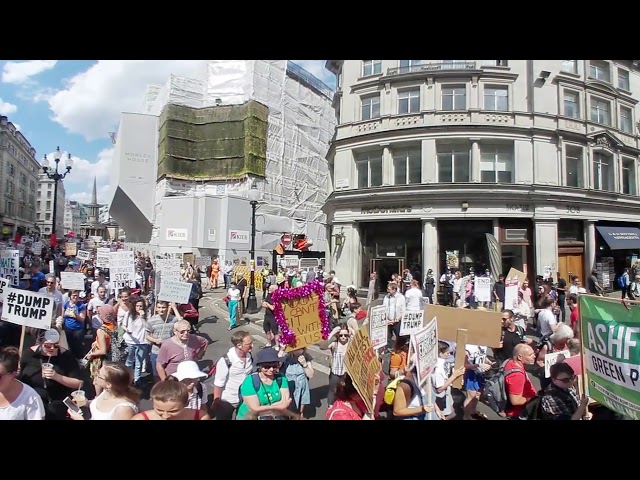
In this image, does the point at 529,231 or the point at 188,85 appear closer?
the point at 529,231

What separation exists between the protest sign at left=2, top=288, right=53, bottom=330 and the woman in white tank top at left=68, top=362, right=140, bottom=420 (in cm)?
226

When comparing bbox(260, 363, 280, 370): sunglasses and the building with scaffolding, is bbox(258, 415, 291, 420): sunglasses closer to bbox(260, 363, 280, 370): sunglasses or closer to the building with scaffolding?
bbox(260, 363, 280, 370): sunglasses

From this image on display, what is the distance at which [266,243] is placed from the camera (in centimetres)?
3028

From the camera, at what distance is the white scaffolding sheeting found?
29.5 meters

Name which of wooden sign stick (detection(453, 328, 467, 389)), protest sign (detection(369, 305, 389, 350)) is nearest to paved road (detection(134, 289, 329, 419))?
protest sign (detection(369, 305, 389, 350))

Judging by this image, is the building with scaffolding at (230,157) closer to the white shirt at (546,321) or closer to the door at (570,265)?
the door at (570,265)

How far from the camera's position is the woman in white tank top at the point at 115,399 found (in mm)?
2955

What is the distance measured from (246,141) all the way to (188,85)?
7.90 m

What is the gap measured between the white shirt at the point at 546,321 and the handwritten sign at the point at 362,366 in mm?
4756

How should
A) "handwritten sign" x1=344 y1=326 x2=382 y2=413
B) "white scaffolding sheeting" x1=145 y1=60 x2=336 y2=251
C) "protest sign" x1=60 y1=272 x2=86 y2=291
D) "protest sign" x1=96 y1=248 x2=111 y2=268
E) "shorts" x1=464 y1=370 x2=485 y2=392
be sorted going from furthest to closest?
"white scaffolding sheeting" x1=145 y1=60 x2=336 y2=251 → "protest sign" x1=96 y1=248 x2=111 y2=268 → "protest sign" x1=60 y1=272 x2=86 y2=291 → "shorts" x1=464 y1=370 x2=485 y2=392 → "handwritten sign" x1=344 y1=326 x2=382 y2=413

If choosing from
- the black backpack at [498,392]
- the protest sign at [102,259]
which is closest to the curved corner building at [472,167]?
the protest sign at [102,259]

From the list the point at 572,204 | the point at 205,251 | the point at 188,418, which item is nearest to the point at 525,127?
the point at 572,204
